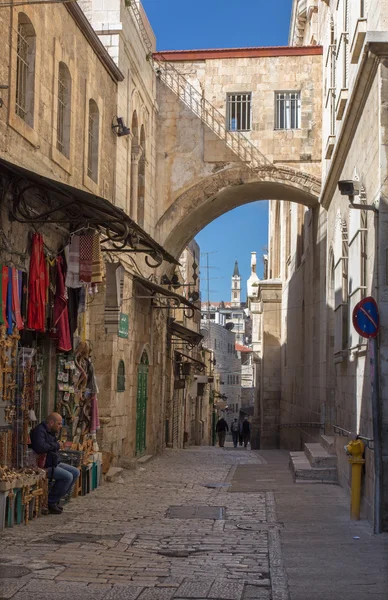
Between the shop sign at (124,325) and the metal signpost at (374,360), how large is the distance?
704 cm

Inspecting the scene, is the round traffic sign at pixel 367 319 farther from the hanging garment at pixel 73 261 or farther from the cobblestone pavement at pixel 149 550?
the hanging garment at pixel 73 261

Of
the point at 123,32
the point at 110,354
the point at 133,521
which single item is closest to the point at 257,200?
the point at 123,32

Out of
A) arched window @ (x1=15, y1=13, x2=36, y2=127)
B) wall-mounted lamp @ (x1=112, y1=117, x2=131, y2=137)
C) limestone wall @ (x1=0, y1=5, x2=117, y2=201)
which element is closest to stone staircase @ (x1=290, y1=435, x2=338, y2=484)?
limestone wall @ (x1=0, y1=5, x2=117, y2=201)

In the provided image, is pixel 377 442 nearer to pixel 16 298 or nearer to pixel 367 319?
pixel 367 319

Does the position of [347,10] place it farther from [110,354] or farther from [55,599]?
[55,599]

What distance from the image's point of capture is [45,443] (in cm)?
935

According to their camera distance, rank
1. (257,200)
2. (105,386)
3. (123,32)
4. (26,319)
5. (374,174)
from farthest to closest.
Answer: (257,200)
(123,32)
(105,386)
(26,319)
(374,174)

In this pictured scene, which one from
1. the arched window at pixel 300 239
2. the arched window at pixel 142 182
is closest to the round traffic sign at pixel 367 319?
the arched window at pixel 142 182

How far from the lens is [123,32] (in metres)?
15.9

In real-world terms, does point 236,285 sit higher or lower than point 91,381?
higher

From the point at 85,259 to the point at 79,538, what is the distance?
434 centimetres

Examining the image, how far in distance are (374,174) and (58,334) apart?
15.1 feet

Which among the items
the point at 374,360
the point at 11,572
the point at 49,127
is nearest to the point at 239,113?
the point at 49,127

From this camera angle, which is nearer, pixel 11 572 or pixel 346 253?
pixel 11 572
